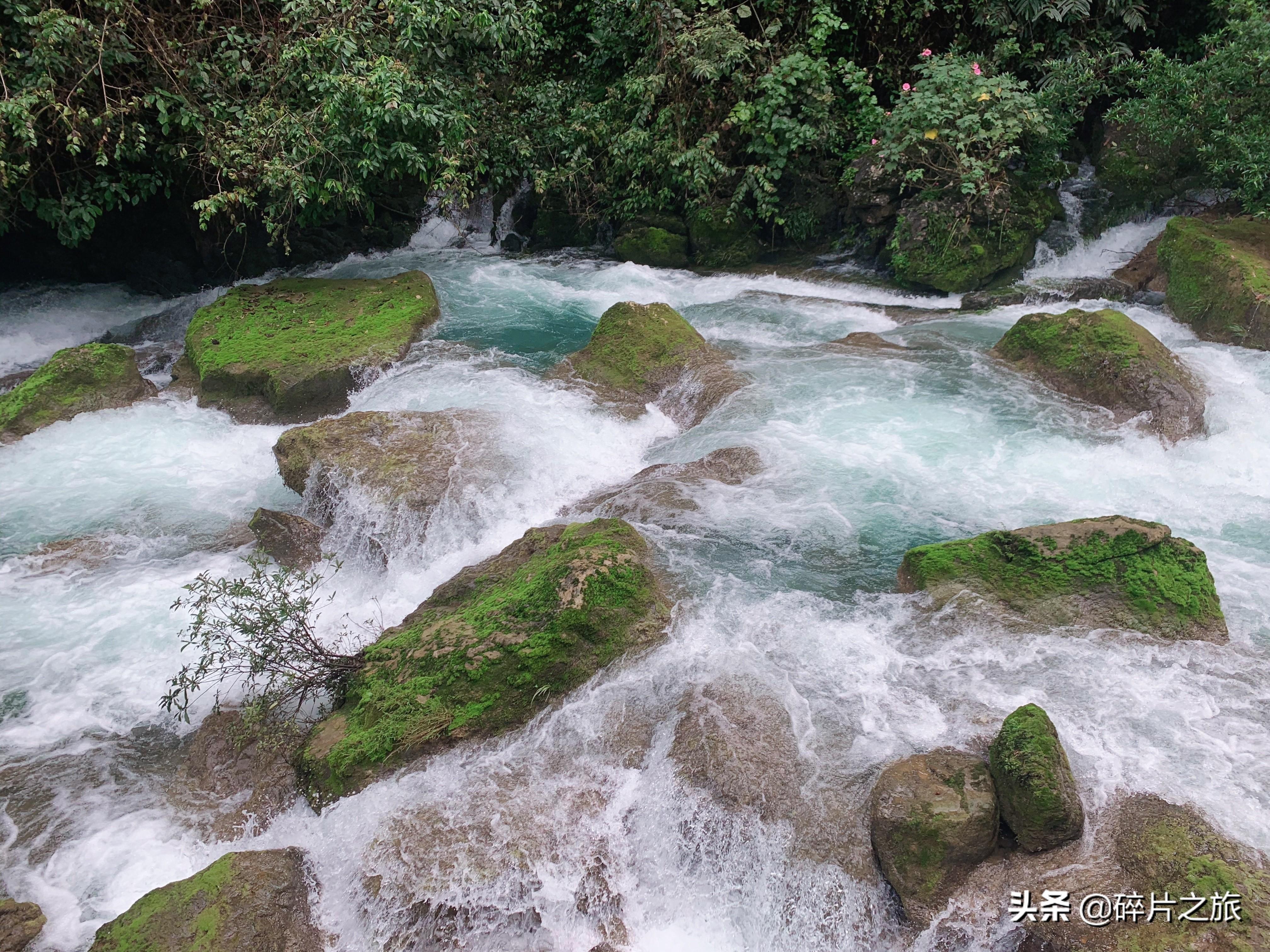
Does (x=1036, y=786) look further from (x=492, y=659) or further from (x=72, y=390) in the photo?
(x=72, y=390)

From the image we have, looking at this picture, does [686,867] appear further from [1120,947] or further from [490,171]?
[490,171]

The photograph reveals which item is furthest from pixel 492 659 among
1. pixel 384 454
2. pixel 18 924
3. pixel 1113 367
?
pixel 1113 367

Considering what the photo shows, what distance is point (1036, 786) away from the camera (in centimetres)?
354

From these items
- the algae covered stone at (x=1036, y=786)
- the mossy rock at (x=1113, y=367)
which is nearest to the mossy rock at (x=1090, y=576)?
the algae covered stone at (x=1036, y=786)

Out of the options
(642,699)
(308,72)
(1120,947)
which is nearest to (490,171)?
(308,72)

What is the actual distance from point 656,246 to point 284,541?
25.2 ft

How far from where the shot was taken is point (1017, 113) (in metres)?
10.1

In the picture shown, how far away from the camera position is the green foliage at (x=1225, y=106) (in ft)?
29.2

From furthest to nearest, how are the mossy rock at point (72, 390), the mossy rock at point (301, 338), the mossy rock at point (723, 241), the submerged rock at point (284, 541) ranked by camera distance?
the mossy rock at point (723, 241), the mossy rock at point (301, 338), the mossy rock at point (72, 390), the submerged rock at point (284, 541)

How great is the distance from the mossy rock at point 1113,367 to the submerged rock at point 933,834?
4.50 m

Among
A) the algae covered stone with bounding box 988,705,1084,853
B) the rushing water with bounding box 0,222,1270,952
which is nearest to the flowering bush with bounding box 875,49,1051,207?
the rushing water with bounding box 0,222,1270,952

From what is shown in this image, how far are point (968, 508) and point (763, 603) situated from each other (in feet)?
6.59

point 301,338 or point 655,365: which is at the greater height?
point 655,365

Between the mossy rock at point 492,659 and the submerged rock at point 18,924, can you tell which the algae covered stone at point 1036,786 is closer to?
the mossy rock at point 492,659
